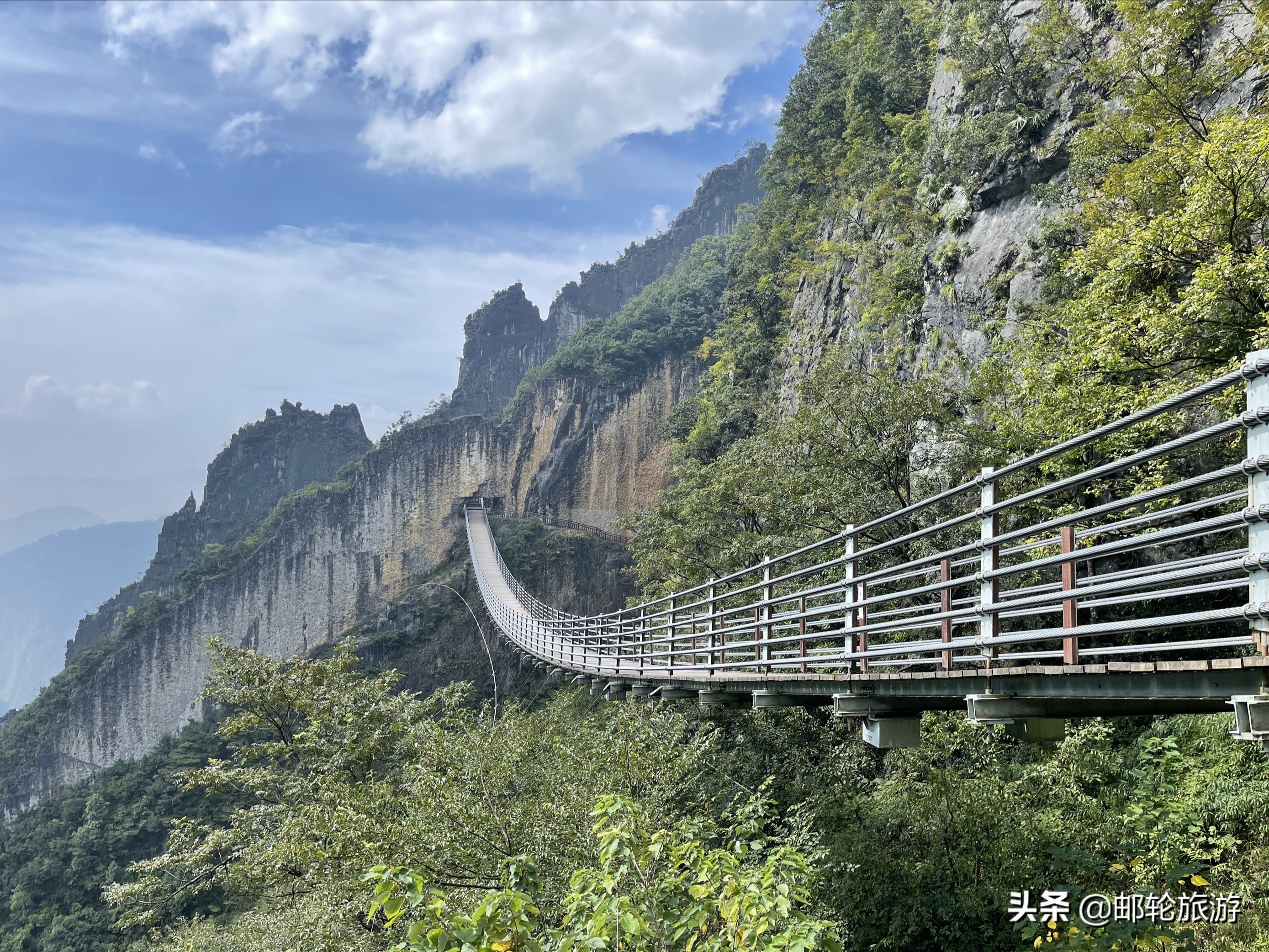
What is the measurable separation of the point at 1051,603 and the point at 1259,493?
A: 2.04 meters

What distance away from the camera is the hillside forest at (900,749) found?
17.3ft

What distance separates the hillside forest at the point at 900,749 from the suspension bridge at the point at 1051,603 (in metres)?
0.61

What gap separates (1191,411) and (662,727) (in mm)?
6341

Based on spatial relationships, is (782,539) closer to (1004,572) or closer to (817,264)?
(1004,572)

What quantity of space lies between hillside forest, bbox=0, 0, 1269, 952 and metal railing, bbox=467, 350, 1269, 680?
56 cm

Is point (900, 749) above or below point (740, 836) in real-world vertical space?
above

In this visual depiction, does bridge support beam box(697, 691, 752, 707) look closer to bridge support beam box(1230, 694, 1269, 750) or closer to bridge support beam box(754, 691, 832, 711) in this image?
bridge support beam box(754, 691, 832, 711)

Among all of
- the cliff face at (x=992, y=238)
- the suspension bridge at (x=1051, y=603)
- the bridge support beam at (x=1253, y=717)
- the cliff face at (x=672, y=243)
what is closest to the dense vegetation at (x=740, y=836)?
the suspension bridge at (x=1051, y=603)

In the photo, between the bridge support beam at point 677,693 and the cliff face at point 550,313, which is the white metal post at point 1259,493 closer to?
the bridge support beam at point 677,693

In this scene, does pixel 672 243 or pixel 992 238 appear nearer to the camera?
pixel 992 238

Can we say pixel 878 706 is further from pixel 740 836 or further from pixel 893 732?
pixel 740 836

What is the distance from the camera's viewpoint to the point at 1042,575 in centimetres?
828

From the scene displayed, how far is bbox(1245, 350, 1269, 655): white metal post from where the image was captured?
7.14 ft

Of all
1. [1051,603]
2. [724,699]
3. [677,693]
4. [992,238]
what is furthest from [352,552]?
[1051,603]
